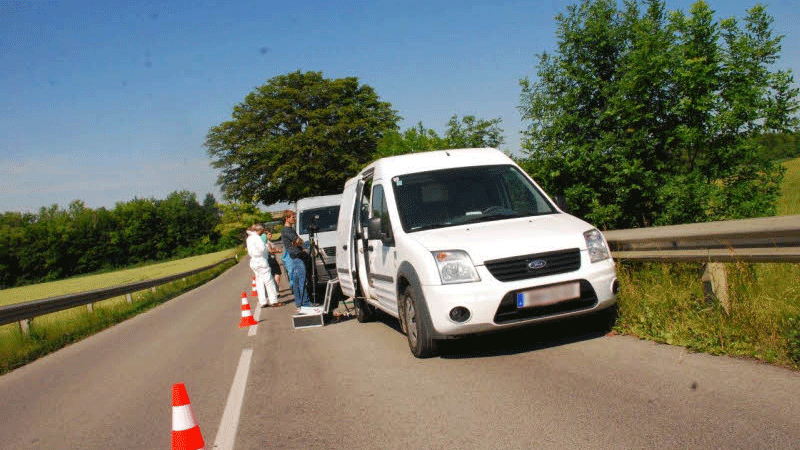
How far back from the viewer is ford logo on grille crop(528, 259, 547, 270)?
6134 millimetres

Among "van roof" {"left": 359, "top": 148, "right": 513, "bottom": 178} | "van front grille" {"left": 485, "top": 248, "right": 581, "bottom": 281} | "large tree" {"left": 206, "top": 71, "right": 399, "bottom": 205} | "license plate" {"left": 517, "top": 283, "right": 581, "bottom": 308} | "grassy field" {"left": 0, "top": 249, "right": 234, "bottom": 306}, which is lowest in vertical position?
"grassy field" {"left": 0, "top": 249, "right": 234, "bottom": 306}

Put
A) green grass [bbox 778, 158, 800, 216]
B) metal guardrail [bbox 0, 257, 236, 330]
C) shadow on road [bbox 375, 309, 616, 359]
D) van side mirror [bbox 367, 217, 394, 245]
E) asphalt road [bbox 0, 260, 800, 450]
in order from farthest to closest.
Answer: green grass [bbox 778, 158, 800, 216] → metal guardrail [bbox 0, 257, 236, 330] → van side mirror [bbox 367, 217, 394, 245] → shadow on road [bbox 375, 309, 616, 359] → asphalt road [bbox 0, 260, 800, 450]

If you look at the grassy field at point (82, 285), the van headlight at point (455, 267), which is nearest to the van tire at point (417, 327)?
the van headlight at point (455, 267)

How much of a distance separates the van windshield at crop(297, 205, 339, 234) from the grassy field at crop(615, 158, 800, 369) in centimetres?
1028

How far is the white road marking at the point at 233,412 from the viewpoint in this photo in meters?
4.77

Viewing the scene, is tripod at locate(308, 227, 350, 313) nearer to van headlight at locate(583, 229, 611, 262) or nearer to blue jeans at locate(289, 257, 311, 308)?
blue jeans at locate(289, 257, 311, 308)

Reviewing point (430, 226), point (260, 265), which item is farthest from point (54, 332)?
point (430, 226)

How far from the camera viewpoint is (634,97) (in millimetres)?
12367

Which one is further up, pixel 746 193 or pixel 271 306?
pixel 746 193

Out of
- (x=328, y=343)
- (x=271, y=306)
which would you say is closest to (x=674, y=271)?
(x=328, y=343)

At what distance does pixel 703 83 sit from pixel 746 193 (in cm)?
199

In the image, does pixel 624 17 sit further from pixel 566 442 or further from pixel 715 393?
pixel 566 442

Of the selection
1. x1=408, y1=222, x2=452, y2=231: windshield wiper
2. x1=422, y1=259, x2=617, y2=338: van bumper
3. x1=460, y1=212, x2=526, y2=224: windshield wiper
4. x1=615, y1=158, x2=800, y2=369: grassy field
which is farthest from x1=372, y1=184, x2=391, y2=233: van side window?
x1=615, y1=158, x2=800, y2=369: grassy field

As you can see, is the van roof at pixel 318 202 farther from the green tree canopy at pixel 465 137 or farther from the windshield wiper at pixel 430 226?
the windshield wiper at pixel 430 226
